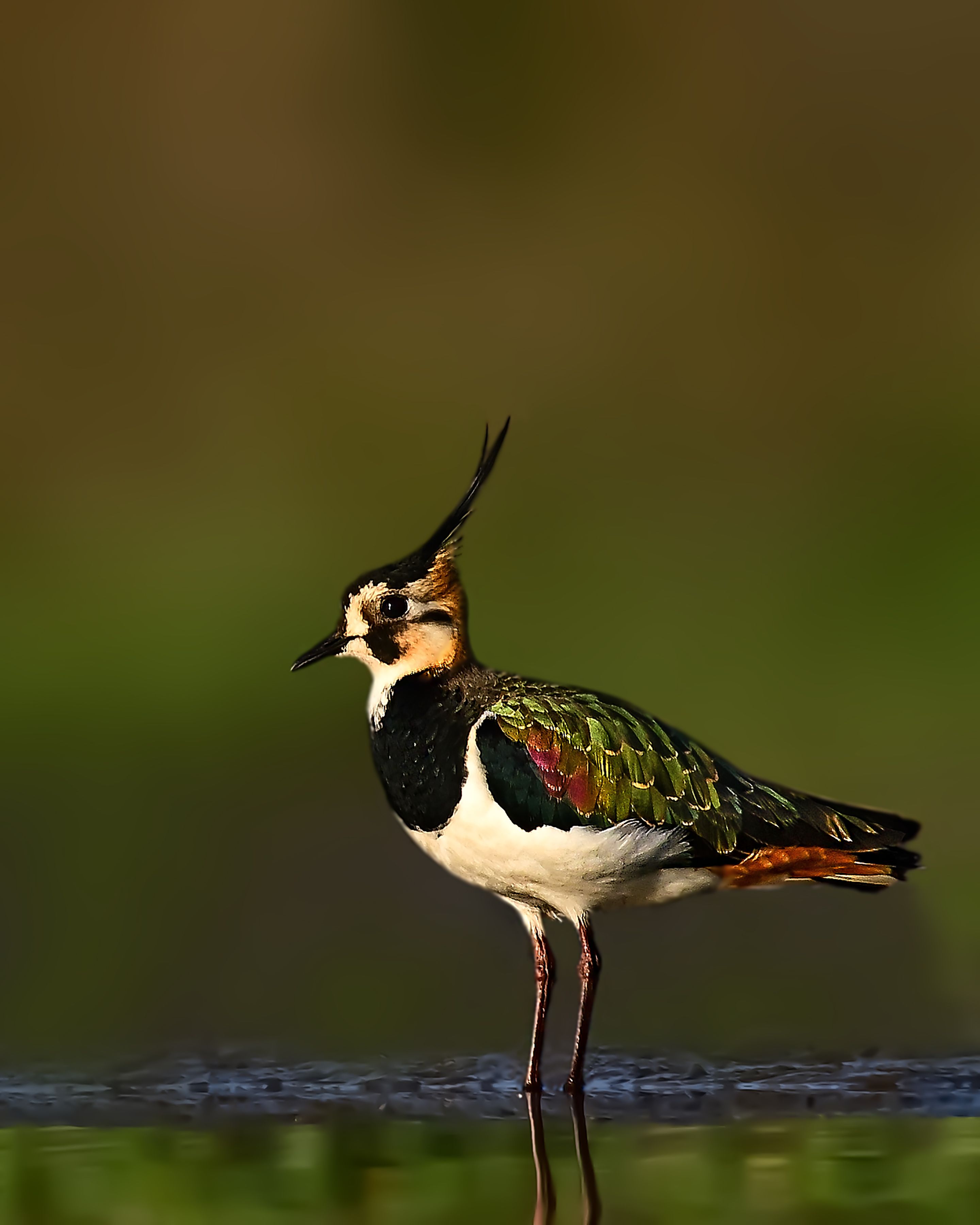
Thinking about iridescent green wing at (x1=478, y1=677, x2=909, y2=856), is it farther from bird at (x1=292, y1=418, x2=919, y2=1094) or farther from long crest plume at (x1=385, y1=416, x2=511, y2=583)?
long crest plume at (x1=385, y1=416, x2=511, y2=583)

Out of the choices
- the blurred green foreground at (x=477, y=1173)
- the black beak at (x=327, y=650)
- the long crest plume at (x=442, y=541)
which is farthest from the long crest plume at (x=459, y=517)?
the blurred green foreground at (x=477, y=1173)

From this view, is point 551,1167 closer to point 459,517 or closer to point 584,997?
point 584,997

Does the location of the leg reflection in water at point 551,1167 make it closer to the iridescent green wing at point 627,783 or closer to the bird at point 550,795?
the bird at point 550,795

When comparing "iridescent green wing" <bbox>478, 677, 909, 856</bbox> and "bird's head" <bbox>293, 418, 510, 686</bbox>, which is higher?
"bird's head" <bbox>293, 418, 510, 686</bbox>

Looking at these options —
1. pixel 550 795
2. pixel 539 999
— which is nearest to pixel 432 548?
pixel 550 795

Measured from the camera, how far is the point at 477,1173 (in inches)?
230

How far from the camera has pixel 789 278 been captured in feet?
56.2

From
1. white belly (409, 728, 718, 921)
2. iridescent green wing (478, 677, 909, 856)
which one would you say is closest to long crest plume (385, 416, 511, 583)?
iridescent green wing (478, 677, 909, 856)

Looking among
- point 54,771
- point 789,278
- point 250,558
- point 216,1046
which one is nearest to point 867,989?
point 216,1046

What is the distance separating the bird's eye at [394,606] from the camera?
7.36 metres

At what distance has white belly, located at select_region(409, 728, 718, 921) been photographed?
6.94 meters

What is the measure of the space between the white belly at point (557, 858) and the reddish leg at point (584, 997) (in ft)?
0.33

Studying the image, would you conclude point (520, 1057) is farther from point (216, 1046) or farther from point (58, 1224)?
point (58, 1224)

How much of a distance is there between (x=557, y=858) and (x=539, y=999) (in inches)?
22.6
